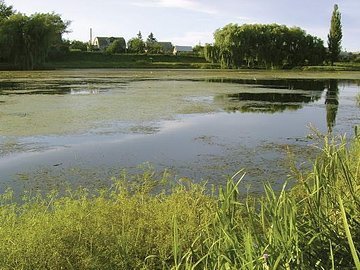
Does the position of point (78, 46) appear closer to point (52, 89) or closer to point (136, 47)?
point (136, 47)

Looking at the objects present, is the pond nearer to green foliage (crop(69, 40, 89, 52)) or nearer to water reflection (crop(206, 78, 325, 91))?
water reflection (crop(206, 78, 325, 91))

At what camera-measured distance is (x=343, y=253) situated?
2465 mm

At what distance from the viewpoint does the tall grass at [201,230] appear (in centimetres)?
240

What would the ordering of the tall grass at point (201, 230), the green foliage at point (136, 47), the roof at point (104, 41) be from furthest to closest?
the roof at point (104, 41) < the green foliage at point (136, 47) < the tall grass at point (201, 230)

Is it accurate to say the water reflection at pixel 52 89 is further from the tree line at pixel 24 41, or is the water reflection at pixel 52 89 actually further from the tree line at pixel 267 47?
the tree line at pixel 267 47

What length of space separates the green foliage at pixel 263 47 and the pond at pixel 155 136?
3384cm

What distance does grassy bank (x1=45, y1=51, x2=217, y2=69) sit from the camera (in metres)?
54.2

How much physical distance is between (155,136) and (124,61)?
51.6m

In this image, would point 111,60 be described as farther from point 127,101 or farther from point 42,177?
point 42,177

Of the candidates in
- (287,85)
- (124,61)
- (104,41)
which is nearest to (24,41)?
(124,61)

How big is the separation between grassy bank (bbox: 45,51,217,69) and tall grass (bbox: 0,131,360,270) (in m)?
47.3

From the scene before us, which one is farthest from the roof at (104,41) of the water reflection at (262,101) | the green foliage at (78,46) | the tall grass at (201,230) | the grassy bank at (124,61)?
the tall grass at (201,230)

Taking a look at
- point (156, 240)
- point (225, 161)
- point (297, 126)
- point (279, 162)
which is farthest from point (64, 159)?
point (297, 126)

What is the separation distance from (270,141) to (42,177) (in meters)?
4.87
